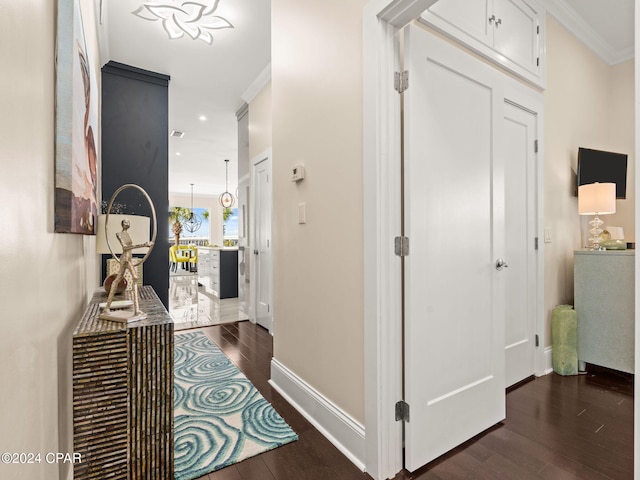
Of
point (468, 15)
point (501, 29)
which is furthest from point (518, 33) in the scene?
point (468, 15)

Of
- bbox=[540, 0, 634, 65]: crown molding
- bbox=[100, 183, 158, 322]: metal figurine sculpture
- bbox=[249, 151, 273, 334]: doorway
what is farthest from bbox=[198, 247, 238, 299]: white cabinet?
bbox=[540, 0, 634, 65]: crown molding

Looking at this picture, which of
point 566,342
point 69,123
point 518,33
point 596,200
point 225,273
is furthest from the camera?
point 225,273

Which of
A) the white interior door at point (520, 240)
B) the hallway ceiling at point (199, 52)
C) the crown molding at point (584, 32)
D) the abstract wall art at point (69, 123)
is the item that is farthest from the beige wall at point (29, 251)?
the crown molding at point (584, 32)

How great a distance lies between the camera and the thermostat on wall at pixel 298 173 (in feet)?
7.00

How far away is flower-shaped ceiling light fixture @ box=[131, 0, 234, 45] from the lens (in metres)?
2.72

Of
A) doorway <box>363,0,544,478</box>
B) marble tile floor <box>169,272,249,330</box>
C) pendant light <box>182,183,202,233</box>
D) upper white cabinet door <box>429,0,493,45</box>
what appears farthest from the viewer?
pendant light <box>182,183,202,233</box>

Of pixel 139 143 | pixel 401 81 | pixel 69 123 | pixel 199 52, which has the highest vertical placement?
pixel 199 52

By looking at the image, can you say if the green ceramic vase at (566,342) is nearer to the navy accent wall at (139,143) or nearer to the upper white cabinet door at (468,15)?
the upper white cabinet door at (468,15)

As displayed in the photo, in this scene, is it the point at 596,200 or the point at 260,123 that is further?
the point at 260,123

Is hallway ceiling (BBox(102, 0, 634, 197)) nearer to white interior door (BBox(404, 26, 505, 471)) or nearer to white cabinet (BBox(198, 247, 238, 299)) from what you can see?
white interior door (BBox(404, 26, 505, 471))

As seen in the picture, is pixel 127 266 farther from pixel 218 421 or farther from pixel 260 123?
pixel 260 123

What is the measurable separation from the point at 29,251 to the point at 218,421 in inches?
62.8

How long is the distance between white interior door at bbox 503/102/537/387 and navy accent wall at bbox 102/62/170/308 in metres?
3.59

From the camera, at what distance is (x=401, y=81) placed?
60.1 inches
